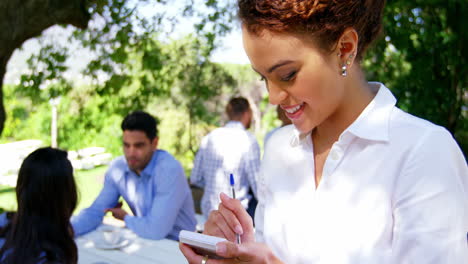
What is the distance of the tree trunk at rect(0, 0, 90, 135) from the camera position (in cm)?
270

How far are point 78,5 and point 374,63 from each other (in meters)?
3.07

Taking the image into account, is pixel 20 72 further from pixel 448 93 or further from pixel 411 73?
pixel 448 93

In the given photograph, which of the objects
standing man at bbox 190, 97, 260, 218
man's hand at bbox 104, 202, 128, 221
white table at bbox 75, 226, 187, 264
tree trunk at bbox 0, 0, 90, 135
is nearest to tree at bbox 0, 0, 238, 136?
tree trunk at bbox 0, 0, 90, 135

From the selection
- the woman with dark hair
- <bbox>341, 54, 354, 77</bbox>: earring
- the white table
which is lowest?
the white table

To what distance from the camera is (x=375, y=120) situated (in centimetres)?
111

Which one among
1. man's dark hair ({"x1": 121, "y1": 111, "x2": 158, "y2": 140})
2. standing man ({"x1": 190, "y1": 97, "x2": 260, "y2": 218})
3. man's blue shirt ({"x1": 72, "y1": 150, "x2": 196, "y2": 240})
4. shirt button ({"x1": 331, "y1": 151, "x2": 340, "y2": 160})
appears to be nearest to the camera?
shirt button ({"x1": 331, "y1": 151, "x2": 340, "y2": 160})

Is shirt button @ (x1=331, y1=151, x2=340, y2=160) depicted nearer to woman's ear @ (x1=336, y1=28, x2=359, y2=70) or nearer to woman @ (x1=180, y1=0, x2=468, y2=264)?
woman @ (x1=180, y1=0, x2=468, y2=264)

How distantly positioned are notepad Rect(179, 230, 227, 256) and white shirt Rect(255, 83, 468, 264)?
232 millimetres

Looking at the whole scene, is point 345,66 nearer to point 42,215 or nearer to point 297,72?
point 297,72

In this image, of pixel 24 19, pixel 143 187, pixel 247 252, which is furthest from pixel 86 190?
pixel 247 252

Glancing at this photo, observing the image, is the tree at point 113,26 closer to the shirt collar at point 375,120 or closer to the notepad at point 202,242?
the notepad at point 202,242

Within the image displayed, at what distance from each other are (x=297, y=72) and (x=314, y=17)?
0.45ft

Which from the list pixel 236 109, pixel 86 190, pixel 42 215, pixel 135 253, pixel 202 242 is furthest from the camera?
pixel 86 190

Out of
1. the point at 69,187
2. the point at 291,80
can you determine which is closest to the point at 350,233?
the point at 291,80
